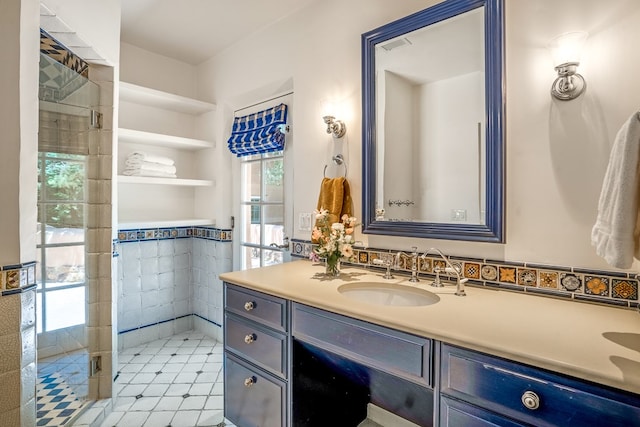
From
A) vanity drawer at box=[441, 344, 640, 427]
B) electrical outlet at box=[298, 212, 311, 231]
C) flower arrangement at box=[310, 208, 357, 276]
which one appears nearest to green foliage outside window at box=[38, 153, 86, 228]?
electrical outlet at box=[298, 212, 311, 231]

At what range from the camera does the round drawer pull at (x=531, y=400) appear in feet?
2.56

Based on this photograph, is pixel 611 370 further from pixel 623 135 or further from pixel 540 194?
pixel 540 194

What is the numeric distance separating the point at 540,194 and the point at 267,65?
1.92 m

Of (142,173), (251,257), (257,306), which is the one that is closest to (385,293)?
(257,306)

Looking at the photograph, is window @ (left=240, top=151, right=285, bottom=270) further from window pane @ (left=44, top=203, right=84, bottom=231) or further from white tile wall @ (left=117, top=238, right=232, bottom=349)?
window pane @ (left=44, top=203, right=84, bottom=231)

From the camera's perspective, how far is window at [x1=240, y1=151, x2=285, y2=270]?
251 centimetres

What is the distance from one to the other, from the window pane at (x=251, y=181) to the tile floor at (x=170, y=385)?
4.12ft

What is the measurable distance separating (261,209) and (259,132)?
61cm

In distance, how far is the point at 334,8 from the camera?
190 centimetres

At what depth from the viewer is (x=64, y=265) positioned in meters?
1.82

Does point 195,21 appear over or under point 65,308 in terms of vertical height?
over

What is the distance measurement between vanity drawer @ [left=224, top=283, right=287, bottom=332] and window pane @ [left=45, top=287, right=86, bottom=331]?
949mm

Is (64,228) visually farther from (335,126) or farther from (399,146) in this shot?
(399,146)

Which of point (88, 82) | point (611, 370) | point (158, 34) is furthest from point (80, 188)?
point (611, 370)
